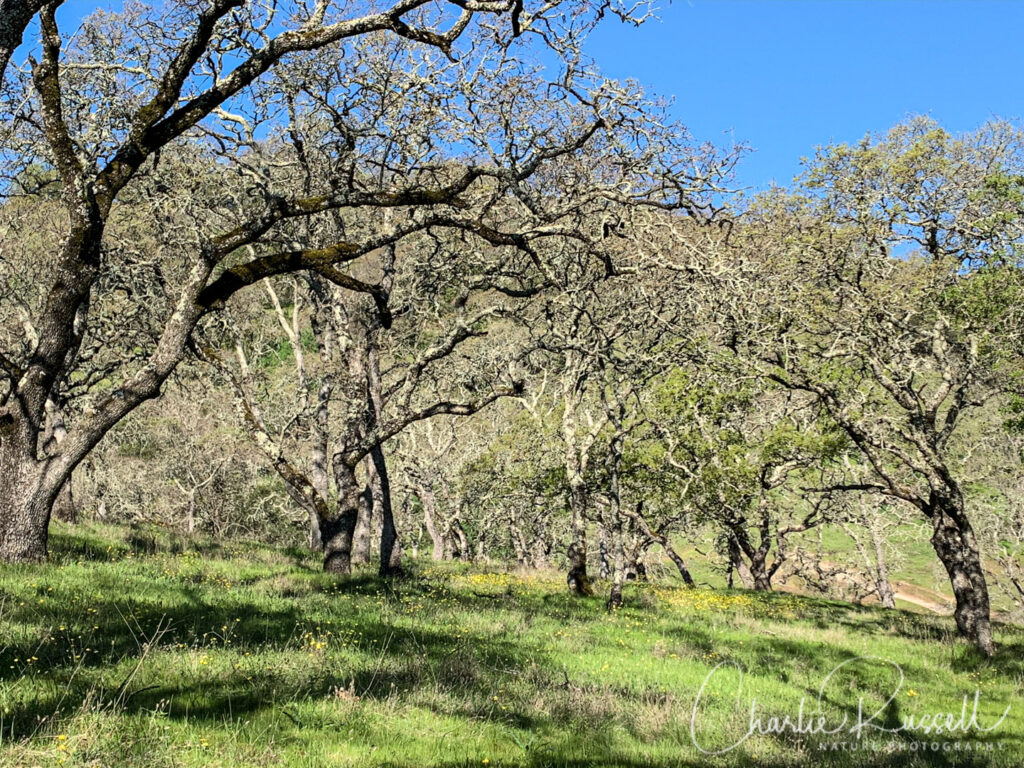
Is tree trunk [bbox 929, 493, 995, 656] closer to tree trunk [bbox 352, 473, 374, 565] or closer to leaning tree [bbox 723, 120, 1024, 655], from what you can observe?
leaning tree [bbox 723, 120, 1024, 655]

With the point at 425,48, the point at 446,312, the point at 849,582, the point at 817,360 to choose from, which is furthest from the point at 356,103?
the point at 849,582

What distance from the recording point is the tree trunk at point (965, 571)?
14.3 m

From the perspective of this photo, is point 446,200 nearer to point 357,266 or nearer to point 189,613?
point 189,613

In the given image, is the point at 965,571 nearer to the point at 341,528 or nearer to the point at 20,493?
the point at 341,528

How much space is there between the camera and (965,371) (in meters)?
16.7

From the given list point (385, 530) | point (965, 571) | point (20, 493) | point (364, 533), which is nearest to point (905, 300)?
point (965, 571)

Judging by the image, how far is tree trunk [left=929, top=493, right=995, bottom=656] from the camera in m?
14.3

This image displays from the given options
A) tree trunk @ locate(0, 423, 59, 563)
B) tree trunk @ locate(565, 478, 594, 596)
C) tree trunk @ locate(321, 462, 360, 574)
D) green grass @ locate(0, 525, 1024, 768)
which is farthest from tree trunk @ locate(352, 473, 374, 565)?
tree trunk @ locate(0, 423, 59, 563)

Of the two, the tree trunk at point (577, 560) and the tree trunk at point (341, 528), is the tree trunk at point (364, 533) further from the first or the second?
the tree trunk at point (577, 560)

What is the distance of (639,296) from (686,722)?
12334 millimetres

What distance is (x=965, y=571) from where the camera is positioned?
49.7ft

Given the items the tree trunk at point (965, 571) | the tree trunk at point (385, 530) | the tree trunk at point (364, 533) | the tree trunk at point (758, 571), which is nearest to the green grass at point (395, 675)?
the tree trunk at point (965, 571)

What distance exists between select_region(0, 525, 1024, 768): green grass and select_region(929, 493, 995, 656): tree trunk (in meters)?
0.54

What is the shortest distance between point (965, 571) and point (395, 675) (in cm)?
1322
